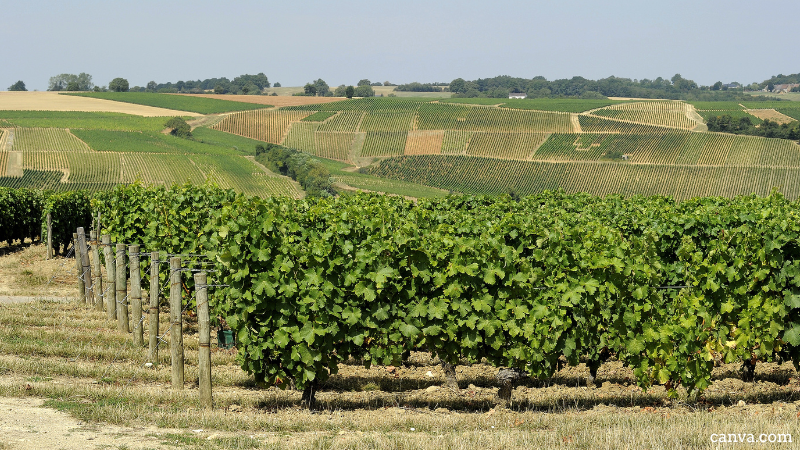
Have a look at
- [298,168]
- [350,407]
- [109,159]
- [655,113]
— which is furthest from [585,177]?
[350,407]

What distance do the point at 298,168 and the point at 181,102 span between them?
56405 mm

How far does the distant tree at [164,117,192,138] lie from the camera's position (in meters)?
98.4

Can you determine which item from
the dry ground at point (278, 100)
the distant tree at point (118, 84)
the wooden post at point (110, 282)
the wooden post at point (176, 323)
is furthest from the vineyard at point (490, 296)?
the distant tree at point (118, 84)

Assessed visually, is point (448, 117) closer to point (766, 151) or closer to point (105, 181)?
point (766, 151)

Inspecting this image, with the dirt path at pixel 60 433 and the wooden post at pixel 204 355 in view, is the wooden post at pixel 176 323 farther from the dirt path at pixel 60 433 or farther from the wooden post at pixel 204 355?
the dirt path at pixel 60 433

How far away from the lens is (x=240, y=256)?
9.18 metres

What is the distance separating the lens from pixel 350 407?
966 cm

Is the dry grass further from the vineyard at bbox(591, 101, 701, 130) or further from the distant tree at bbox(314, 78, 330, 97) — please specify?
the distant tree at bbox(314, 78, 330, 97)

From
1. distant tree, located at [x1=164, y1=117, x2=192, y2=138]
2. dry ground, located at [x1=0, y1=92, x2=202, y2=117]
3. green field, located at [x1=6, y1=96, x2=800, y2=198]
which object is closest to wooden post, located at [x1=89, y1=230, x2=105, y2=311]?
green field, located at [x1=6, y1=96, x2=800, y2=198]

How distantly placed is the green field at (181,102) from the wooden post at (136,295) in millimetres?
110813

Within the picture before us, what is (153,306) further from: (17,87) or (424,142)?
(17,87)

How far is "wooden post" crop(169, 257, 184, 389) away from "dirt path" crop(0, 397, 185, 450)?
194 cm

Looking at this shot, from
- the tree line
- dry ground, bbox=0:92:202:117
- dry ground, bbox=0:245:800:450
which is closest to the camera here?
dry ground, bbox=0:245:800:450

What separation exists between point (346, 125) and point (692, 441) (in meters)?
103
